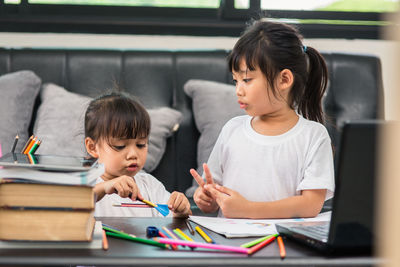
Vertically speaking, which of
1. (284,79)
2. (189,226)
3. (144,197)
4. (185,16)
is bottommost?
(144,197)

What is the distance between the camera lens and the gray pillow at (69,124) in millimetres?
1969

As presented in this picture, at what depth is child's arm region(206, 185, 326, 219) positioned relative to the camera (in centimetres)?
119

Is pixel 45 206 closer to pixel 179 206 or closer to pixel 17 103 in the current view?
pixel 179 206

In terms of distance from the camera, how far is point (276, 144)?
4.80 feet

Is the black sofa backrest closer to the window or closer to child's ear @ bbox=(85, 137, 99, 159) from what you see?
the window

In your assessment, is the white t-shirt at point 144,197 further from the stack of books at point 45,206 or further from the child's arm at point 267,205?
the stack of books at point 45,206

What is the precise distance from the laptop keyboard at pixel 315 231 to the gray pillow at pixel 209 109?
3.78ft

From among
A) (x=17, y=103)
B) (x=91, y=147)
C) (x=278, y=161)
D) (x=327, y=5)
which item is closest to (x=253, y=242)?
(x=278, y=161)

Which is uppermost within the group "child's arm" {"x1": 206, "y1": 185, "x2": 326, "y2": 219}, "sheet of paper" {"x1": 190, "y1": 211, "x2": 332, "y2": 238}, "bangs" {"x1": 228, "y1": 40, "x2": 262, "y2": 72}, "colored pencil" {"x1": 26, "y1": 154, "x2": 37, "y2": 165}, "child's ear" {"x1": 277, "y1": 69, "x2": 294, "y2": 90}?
"bangs" {"x1": 228, "y1": 40, "x2": 262, "y2": 72}

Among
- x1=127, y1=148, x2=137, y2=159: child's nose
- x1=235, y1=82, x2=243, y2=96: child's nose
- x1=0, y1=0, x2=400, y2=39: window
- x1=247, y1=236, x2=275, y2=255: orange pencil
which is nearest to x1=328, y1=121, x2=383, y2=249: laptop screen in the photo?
x1=247, y1=236, x2=275, y2=255: orange pencil

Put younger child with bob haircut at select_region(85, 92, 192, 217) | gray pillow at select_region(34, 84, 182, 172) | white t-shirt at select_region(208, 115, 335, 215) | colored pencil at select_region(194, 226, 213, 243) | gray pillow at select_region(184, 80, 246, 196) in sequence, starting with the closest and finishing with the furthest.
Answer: colored pencil at select_region(194, 226, 213, 243) → white t-shirt at select_region(208, 115, 335, 215) → younger child with bob haircut at select_region(85, 92, 192, 217) → gray pillow at select_region(34, 84, 182, 172) → gray pillow at select_region(184, 80, 246, 196)

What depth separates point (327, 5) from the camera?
284cm

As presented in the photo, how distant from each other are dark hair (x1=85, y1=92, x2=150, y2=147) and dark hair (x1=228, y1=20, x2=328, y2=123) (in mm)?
308

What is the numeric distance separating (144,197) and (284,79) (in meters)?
0.51
